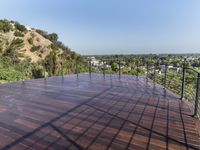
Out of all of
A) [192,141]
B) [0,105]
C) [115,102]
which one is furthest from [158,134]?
[0,105]

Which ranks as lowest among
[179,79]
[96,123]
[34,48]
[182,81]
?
[96,123]

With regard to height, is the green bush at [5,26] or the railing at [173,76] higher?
the green bush at [5,26]

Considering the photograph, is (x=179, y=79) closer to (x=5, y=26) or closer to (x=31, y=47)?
(x=5, y=26)

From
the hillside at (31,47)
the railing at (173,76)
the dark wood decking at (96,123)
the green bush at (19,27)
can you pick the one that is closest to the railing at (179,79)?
the railing at (173,76)

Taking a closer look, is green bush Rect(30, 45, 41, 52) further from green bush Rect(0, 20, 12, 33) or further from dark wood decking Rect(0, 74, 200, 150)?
dark wood decking Rect(0, 74, 200, 150)

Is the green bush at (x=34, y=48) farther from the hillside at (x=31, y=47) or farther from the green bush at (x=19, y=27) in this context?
the green bush at (x=19, y=27)

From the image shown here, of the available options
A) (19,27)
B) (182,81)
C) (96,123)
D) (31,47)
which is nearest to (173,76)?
(182,81)

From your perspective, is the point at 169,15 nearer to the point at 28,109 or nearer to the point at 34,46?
the point at 34,46

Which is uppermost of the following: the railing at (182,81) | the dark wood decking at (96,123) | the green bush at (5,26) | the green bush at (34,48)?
the green bush at (5,26)

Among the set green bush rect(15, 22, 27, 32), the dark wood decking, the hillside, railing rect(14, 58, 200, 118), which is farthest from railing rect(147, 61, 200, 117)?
green bush rect(15, 22, 27, 32)

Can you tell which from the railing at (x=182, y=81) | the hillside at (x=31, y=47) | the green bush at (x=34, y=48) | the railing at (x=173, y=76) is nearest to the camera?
the railing at (x=182, y=81)
